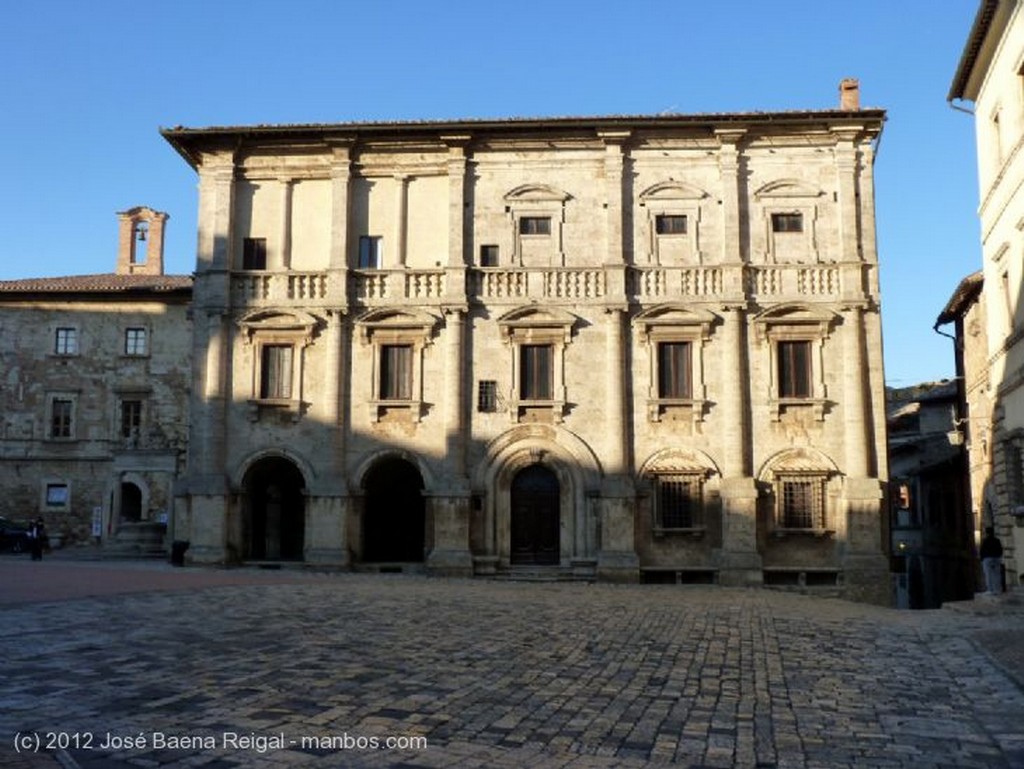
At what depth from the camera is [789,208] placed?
27391 millimetres

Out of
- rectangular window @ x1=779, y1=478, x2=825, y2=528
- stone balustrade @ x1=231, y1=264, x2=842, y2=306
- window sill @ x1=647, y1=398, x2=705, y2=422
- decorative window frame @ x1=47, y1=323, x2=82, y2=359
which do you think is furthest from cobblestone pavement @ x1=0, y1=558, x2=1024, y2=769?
decorative window frame @ x1=47, y1=323, x2=82, y2=359

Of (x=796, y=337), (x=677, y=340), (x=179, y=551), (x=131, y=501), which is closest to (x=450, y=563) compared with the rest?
(x=179, y=551)

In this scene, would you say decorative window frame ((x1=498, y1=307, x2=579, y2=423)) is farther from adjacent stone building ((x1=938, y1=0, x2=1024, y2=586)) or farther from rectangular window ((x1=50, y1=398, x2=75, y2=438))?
rectangular window ((x1=50, y1=398, x2=75, y2=438))

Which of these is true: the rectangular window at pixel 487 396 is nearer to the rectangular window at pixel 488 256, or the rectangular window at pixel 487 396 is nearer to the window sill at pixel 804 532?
the rectangular window at pixel 488 256

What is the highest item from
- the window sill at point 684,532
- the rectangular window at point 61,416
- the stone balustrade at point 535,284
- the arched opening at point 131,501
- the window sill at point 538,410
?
the stone balustrade at point 535,284

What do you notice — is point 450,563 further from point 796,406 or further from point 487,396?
point 796,406

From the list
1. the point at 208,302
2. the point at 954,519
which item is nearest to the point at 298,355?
the point at 208,302

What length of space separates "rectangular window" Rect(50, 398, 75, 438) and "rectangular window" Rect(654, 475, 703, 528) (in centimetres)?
2775

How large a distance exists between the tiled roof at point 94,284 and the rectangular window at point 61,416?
496cm

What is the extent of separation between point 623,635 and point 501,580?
12.7m

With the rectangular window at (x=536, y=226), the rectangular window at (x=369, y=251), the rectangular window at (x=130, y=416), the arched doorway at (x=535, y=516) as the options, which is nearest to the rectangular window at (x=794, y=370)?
the arched doorway at (x=535, y=516)

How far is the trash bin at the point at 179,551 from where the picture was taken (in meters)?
27.3

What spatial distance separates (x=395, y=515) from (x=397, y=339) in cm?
589

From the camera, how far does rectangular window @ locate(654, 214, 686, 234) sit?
27641 mm
